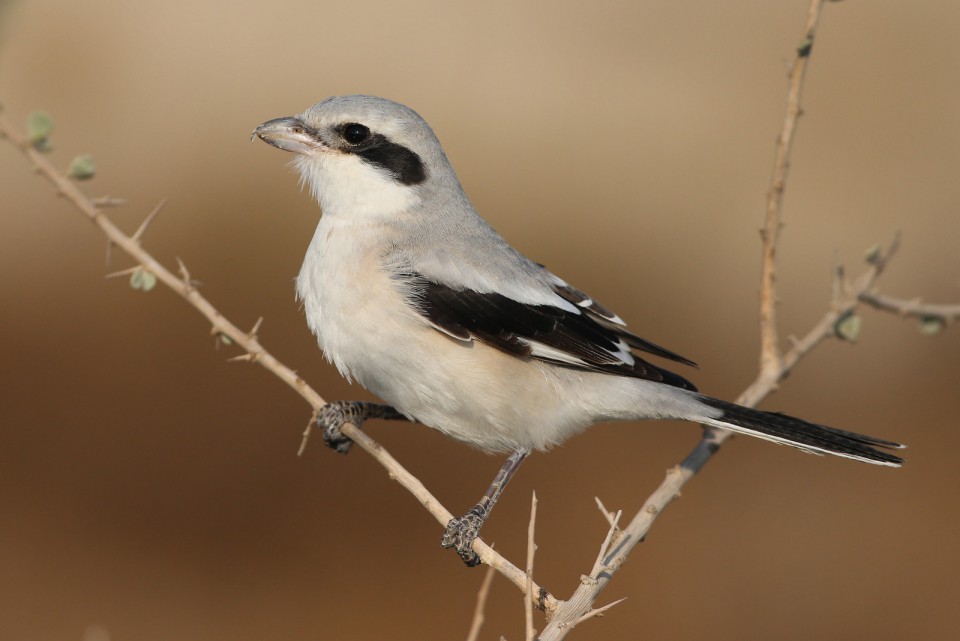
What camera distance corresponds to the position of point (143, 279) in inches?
95.0

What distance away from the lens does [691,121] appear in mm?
8852

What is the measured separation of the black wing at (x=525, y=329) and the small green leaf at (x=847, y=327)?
80 cm

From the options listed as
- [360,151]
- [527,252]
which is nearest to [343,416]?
[360,151]

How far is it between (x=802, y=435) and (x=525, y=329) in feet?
3.20

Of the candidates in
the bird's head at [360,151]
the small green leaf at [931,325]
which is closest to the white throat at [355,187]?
the bird's head at [360,151]

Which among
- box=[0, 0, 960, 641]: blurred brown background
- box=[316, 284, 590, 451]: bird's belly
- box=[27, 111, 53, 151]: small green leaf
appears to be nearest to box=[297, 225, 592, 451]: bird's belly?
box=[316, 284, 590, 451]: bird's belly

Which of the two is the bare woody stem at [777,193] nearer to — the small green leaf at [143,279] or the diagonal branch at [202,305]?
the diagonal branch at [202,305]

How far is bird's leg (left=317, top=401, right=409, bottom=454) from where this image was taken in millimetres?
3521

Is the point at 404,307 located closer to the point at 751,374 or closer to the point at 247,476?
the point at 247,476

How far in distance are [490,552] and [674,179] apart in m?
6.48

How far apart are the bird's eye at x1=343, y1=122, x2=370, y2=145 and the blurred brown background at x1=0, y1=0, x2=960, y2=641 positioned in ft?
9.26

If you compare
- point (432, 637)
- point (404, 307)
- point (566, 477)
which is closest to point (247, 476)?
point (432, 637)

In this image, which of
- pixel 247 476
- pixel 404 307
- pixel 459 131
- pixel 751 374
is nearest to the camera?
pixel 404 307

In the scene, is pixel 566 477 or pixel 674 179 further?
pixel 674 179
